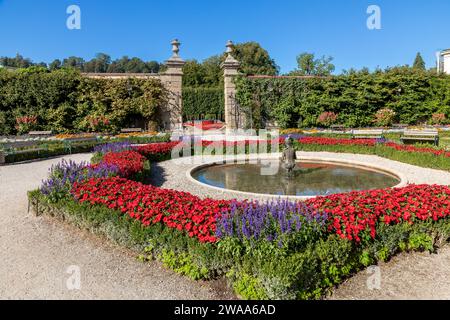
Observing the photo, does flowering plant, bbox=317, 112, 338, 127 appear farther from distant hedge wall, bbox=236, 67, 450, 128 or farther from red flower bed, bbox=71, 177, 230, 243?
red flower bed, bbox=71, 177, 230, 243

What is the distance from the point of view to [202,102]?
26.2 m

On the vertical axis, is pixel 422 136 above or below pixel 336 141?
above

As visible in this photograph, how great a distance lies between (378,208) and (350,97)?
18.2 m

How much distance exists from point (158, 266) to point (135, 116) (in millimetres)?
17195

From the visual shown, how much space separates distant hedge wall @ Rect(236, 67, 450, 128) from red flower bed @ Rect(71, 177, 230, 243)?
15.4m

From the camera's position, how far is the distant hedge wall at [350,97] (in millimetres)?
20734

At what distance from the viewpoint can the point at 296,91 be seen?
21.1 m

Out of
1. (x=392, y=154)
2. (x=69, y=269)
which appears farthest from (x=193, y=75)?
(x=69, y=269)

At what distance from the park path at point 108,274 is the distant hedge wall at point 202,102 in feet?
69.4

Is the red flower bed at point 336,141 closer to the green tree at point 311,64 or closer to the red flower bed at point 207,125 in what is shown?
the red flower bed at point 207,125

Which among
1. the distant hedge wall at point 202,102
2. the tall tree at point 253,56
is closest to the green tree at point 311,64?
the tall tree at point 253,56

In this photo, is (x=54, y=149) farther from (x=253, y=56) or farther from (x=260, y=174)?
(x=253, y=56)

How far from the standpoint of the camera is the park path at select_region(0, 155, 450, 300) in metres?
3.80

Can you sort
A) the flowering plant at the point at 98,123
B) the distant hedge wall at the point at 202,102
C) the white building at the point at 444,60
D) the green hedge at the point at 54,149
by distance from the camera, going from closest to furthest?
the green hedge at the point at 54,149
the flowering plant at the point at 98,123
the distant hedge wall at the point at 202,102
the white building at the point at 444,60
